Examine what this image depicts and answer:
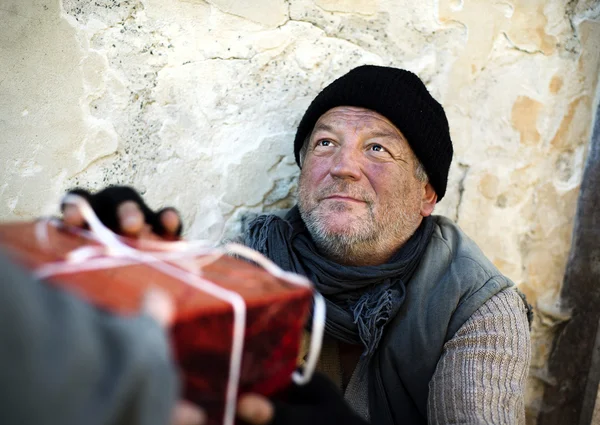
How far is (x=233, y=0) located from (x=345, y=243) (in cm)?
84

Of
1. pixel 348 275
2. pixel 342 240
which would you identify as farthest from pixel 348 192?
pixel 348 275

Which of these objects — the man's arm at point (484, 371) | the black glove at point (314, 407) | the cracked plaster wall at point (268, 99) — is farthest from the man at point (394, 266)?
the black glove at point (314, 407)

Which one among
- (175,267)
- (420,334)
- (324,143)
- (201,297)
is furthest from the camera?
(324,143)

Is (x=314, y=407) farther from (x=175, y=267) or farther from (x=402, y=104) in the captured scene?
(x=402, y=104)

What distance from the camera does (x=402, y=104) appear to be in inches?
70.4

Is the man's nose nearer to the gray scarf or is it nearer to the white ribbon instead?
the gray scarf

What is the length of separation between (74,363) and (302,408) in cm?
37

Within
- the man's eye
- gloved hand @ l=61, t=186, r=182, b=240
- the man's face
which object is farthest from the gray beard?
gloved hand @ l=61, t=186, r=182, b=240

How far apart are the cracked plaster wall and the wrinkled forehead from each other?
A: 21 cm

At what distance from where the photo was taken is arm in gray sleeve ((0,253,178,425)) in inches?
19.7

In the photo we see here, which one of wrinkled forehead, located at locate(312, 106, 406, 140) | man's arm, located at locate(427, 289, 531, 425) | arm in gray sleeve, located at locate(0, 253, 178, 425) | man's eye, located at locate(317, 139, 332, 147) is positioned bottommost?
man's arm, located at locate(427, 289, 531, 425)

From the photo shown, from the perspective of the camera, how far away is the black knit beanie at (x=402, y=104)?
1.79m

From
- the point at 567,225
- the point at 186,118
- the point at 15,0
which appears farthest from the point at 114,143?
the point at 567,225

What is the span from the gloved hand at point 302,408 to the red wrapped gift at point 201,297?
0.02 meters
